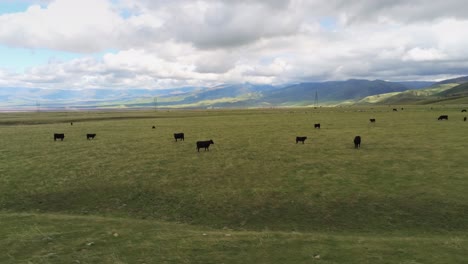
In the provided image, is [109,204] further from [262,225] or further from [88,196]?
[262,225]

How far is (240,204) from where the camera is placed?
69.3 feet

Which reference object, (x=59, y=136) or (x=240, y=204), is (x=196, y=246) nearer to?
(x=240, y=204)

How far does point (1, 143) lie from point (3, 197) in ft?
101

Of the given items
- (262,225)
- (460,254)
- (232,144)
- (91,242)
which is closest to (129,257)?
(91,242)

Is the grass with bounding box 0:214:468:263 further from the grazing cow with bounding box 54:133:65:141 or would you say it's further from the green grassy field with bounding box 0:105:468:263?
the grazing cow with bounding box 54:133:65:141

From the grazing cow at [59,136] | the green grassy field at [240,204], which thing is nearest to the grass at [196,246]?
the green grassy field at [240,204]

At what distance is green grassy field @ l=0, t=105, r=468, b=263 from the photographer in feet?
41.2

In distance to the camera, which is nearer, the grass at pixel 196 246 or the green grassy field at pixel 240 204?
the grass at pixel 196 246

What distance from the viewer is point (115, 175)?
93.0ft

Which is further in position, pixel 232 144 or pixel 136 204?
pixel 232 144

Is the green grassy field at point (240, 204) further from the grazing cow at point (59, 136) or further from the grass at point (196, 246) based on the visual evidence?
the grazing cow at point (59, 136)

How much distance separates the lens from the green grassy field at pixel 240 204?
41.2ft

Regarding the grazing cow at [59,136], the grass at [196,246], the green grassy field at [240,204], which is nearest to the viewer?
the grass at [196,246]

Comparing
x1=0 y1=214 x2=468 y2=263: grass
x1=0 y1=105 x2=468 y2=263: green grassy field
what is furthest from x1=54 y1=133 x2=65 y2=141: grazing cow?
x1=0 y1=214 x2=468 y2=263: grass
